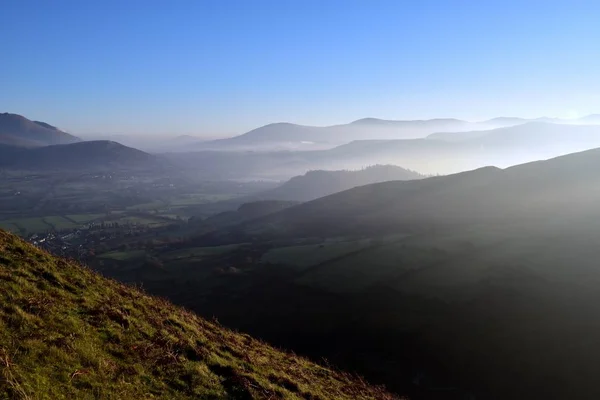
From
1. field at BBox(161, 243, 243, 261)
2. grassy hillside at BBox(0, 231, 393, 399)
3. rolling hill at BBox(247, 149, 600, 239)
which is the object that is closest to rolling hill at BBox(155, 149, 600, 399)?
rolling hill at BBox(247, 149, 600, 239)

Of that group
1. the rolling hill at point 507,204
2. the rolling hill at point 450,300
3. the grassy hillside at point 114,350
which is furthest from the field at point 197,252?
the grassy hillside at point 114,350

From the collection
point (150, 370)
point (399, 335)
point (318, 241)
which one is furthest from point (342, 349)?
point (318, 241)

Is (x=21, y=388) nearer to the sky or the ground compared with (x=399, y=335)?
nearer to the sky

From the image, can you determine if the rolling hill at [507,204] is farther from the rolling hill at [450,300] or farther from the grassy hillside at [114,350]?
the grassy hillside at [114,350]

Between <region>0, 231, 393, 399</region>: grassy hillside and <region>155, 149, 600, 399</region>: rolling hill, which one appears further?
<region>155, 149, 600, 399</region>: rolling hill

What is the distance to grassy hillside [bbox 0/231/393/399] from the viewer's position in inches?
501

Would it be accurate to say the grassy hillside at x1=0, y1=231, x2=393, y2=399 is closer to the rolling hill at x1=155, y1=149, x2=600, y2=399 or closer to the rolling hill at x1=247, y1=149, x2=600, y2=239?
the rolling hill at x1=155, y1=149, x2=600, y2=399

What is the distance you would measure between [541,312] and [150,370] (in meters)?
74.4

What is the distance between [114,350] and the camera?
1595 cm

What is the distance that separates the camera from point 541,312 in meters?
69.2

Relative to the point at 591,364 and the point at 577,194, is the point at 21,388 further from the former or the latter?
the point at 577,194

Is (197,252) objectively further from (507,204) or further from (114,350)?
(114,350)

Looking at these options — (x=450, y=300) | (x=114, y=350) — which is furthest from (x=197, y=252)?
(x=114, y=350)

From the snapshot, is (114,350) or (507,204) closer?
(114,350)
